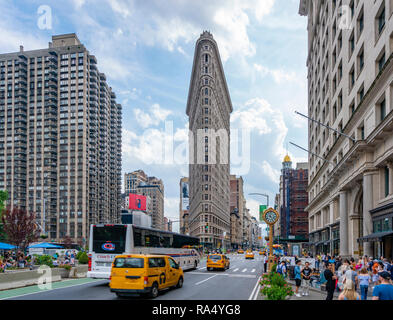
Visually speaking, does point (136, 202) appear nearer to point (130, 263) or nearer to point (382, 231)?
point (382, 231)

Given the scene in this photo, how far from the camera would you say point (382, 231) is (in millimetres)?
25875

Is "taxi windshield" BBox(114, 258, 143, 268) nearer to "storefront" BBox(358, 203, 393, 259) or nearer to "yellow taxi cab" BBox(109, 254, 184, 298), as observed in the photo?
"yellow taxi cab" BBox(109, 254, 184, 298)

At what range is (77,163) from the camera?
124 metres

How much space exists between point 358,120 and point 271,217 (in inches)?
428

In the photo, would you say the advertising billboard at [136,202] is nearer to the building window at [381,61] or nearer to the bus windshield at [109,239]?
the bus windshield at [109,239]

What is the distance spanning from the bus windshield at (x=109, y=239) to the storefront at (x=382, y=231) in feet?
51.1

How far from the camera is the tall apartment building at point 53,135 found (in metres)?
122

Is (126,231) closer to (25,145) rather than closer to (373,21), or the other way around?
(373,21)

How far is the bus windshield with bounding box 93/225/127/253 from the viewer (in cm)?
2214

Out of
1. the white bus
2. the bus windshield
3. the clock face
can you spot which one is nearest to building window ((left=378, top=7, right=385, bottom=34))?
the clock face

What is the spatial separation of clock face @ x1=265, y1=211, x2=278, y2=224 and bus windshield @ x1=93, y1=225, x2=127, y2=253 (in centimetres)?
1203

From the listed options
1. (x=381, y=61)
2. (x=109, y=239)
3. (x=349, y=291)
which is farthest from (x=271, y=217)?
(x=349, y=291)
